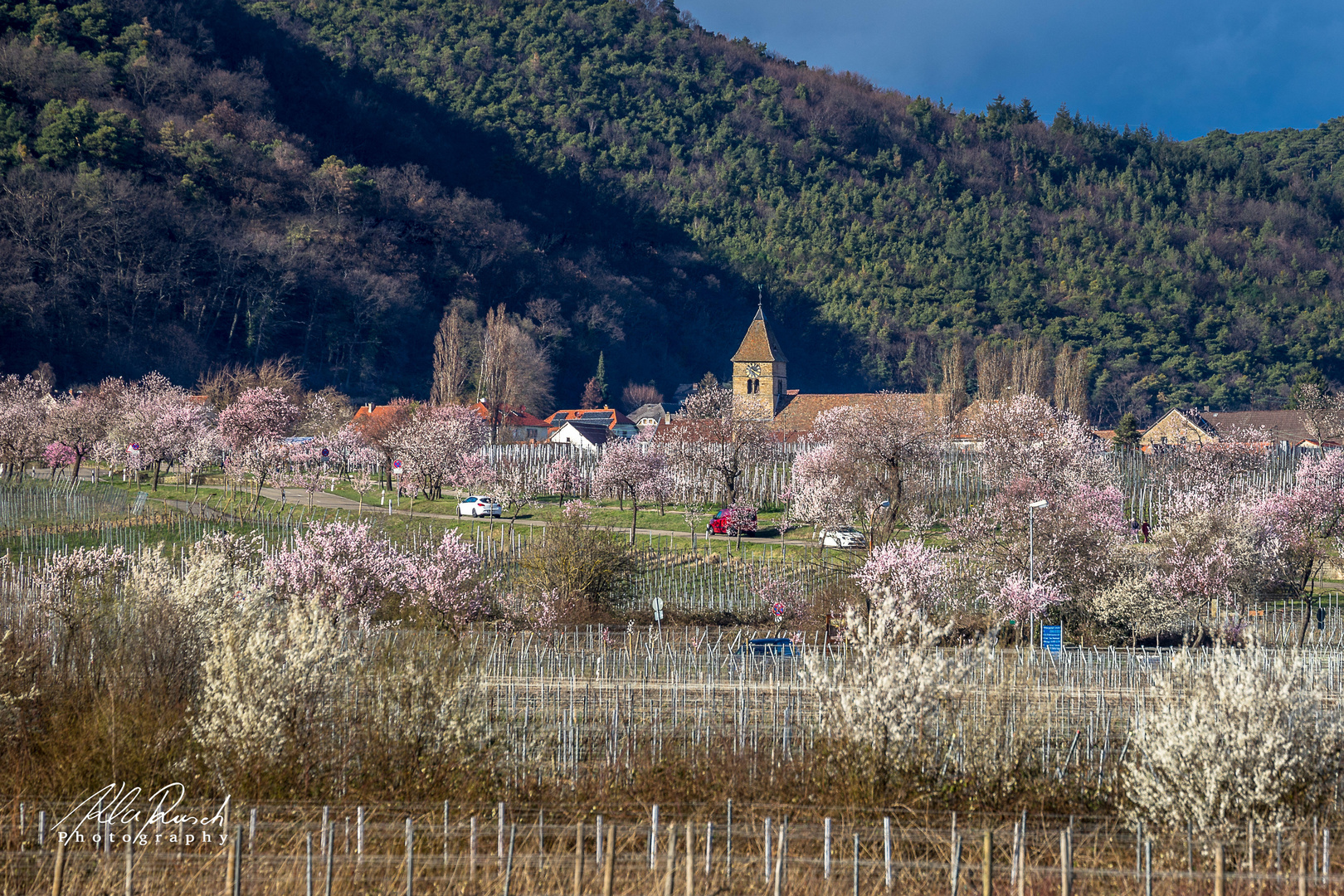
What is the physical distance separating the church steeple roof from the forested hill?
26.5 m

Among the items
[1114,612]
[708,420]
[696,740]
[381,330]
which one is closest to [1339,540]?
[1114,612]

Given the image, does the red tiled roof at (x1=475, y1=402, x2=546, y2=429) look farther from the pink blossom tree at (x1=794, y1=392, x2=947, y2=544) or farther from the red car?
the pink blossom tree at (x1=794, y1=392, x2=947, y2=544)

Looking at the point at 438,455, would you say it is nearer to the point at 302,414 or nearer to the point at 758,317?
the point at 302,414

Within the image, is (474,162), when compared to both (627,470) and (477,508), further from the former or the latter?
(477,508)

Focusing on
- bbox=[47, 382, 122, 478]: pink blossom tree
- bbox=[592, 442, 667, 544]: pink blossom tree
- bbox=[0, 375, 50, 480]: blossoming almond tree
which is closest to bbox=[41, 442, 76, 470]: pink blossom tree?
bbox=[47, 382, 122, 478]: pink blossom tree

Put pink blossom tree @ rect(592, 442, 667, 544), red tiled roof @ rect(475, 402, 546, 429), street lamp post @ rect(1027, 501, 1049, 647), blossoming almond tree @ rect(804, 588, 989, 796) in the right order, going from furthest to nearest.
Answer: red tiled roof @ rect(475, 402, 546, 429)
pink blossom tree @ rect(592, 442, 667, 544)
street lamp post @ rect(1027, 501, 1049, 647)
blossoming almond tree @ rect(804, 588, 989, 796)

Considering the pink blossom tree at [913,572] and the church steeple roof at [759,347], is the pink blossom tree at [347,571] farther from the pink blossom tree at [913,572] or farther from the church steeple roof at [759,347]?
the church steeple roof at [759,347]

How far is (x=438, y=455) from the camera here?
177ft

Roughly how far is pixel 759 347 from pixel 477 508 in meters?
74.3

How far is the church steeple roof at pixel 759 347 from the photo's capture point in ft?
387

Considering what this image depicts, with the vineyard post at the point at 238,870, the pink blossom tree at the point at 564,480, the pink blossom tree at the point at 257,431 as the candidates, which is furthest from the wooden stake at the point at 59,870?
the pink blossom tree at the point at 564,480

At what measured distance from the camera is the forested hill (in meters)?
96.4

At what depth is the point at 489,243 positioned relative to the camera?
14062 centimetres

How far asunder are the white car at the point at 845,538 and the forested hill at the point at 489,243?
6888cm
